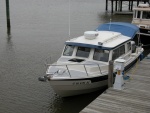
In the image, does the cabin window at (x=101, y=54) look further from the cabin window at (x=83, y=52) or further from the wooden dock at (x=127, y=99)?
the wooden dock at (x=127, y=99)

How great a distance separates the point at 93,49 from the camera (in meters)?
15.0

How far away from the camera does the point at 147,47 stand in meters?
26.5

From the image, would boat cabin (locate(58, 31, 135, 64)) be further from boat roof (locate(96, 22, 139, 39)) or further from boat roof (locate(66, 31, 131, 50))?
boat roof (locate(96, 22, 139, 39))

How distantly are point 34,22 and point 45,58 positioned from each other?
18.8 meters

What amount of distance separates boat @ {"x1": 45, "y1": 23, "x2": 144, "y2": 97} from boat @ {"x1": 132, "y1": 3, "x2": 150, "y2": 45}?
9.34 metres

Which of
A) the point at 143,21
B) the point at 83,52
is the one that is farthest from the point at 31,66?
the point at 143,21

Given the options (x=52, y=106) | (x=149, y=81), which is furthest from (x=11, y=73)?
(x=149, y=81)

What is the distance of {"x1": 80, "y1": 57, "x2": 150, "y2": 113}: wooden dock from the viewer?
11242 millimetres

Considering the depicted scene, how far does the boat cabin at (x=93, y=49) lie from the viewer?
14906mm

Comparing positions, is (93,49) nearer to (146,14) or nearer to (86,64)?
(86,64)

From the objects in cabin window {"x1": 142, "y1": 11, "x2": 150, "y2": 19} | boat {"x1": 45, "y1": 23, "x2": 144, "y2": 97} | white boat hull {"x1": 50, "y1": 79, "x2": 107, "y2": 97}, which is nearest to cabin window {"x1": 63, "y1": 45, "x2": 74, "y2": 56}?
boat {"x1": 45, "y1": 23, "x2": 144, "y2": 97}

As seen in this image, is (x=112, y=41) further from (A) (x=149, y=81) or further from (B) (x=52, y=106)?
(B) (x=52, y=106)

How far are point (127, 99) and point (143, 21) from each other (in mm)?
16203

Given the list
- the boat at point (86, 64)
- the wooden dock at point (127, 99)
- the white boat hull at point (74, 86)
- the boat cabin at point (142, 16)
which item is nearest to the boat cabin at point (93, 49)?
the boat at point (86, 64)
